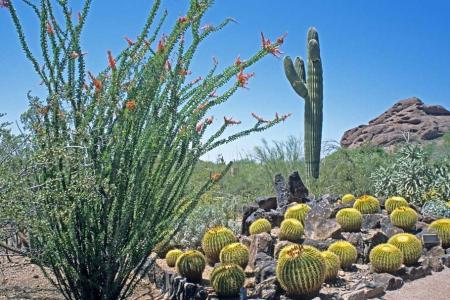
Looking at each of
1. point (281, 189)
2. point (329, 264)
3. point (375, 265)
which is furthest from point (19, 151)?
point (281, 189)

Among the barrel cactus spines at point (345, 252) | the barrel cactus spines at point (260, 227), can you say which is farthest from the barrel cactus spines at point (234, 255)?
the barrel cactus spines at point (260, 227)

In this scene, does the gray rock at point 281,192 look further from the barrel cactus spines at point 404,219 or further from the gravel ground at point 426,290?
the gravel ground at point 426,290

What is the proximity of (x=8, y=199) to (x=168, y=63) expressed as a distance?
2075 mm

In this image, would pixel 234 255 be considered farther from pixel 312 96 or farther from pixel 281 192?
pixel 312 96

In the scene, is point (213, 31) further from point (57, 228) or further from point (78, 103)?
point (57, 228)

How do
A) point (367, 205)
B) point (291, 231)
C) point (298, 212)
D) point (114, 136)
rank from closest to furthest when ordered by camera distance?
1. point (114, 136)
2. point (291, 231)
3. point (298, 212)
4. point (367, 205)

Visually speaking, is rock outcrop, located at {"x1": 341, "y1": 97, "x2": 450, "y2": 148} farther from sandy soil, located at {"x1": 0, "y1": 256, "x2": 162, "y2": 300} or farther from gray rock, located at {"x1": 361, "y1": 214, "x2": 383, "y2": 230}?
sandy soil, located at {"x1": 0, "y1": 256, "x2": 162, "y2": 300}

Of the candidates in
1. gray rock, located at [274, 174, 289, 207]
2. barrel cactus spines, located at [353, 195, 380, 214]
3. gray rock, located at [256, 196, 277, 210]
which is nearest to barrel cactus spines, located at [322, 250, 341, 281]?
barrel cactus spines, located at [353, 195, 380, 214]

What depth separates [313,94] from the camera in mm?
18344

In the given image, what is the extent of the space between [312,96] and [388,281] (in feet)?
38.1

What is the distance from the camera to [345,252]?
7.91m

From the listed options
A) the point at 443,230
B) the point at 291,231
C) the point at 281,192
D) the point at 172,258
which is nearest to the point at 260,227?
the point at 291,231

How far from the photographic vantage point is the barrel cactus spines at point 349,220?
903cm

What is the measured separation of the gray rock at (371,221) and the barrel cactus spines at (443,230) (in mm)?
863
